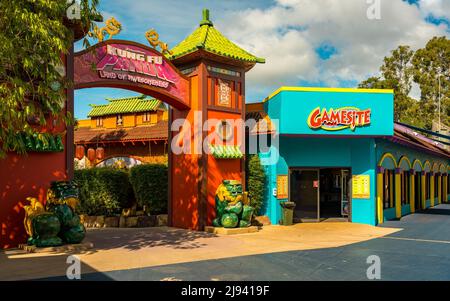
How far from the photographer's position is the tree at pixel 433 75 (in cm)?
5050

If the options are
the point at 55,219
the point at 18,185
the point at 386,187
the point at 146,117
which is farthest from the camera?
the point at 146,117

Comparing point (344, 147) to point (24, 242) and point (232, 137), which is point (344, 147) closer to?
point (232, 137)

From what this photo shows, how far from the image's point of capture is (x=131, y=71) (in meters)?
13.8

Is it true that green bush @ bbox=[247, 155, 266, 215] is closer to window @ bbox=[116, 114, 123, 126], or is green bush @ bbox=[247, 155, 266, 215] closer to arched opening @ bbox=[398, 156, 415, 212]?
arched opening @ bbox=[398, 156, 415, 212]

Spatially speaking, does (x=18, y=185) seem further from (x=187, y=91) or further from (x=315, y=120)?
(x=315, y=120)

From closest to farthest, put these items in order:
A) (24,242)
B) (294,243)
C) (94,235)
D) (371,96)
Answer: (24,242) < (294,243) < (94,235) < (371,96)

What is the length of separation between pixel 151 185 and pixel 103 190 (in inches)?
83.9

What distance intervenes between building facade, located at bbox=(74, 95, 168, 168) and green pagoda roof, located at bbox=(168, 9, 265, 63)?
11372 millimetres

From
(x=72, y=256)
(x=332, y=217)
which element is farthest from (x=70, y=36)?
(x=332, y=217)

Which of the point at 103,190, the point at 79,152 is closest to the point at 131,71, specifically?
the point at 103,190

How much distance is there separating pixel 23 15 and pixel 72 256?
591cm

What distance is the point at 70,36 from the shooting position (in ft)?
29.4

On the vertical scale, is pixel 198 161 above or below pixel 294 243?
above

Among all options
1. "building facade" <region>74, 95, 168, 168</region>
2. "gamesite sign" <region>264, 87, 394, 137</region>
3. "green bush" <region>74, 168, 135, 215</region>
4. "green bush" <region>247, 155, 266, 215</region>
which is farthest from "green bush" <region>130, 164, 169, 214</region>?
"building facade" <region>74, 95, 168, 168</region>
